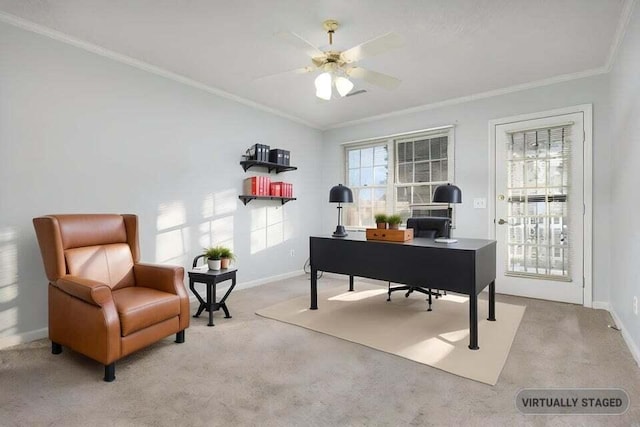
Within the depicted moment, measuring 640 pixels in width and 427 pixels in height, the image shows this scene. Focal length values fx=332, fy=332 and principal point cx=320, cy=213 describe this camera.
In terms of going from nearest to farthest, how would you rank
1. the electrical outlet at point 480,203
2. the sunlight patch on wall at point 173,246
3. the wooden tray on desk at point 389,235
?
the wooden tray on desk at point 389,235 → the sunlight patch on wall at point 173,246 → the electrical outlet at point 480,203

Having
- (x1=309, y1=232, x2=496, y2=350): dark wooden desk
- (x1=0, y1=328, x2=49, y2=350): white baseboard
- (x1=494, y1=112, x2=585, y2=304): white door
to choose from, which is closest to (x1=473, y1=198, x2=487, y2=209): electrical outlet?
(x1=494, y1=112, x2=585, y2=304): white door

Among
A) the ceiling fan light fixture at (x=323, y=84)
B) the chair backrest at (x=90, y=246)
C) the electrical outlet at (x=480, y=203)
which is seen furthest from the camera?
the electrical outlet at (x=480, y=203)

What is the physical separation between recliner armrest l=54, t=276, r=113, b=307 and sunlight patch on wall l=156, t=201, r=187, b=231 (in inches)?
53.8

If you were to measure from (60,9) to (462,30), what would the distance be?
3.14m

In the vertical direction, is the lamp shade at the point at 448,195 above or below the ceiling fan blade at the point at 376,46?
below

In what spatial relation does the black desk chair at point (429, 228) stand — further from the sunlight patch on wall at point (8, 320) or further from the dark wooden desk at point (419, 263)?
the sunlight patch on wall at point (8, 320)

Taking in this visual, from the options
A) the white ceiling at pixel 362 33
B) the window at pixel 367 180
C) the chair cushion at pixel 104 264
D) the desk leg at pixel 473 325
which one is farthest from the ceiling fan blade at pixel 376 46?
the window at pixel 367 180

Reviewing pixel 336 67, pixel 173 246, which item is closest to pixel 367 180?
pixel 336 67

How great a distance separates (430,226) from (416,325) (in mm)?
1187

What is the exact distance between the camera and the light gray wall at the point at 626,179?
2381 mm

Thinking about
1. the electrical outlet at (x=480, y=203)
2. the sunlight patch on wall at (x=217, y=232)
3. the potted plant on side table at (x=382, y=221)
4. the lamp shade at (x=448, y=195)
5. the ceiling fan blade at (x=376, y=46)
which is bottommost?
the sunlight patch on wall at (x=217, y=232)

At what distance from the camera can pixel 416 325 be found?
3.06 metres

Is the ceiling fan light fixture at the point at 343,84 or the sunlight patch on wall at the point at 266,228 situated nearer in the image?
the ceiling fan light fixture at the point at 343,84

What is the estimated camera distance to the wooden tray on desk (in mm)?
3016
